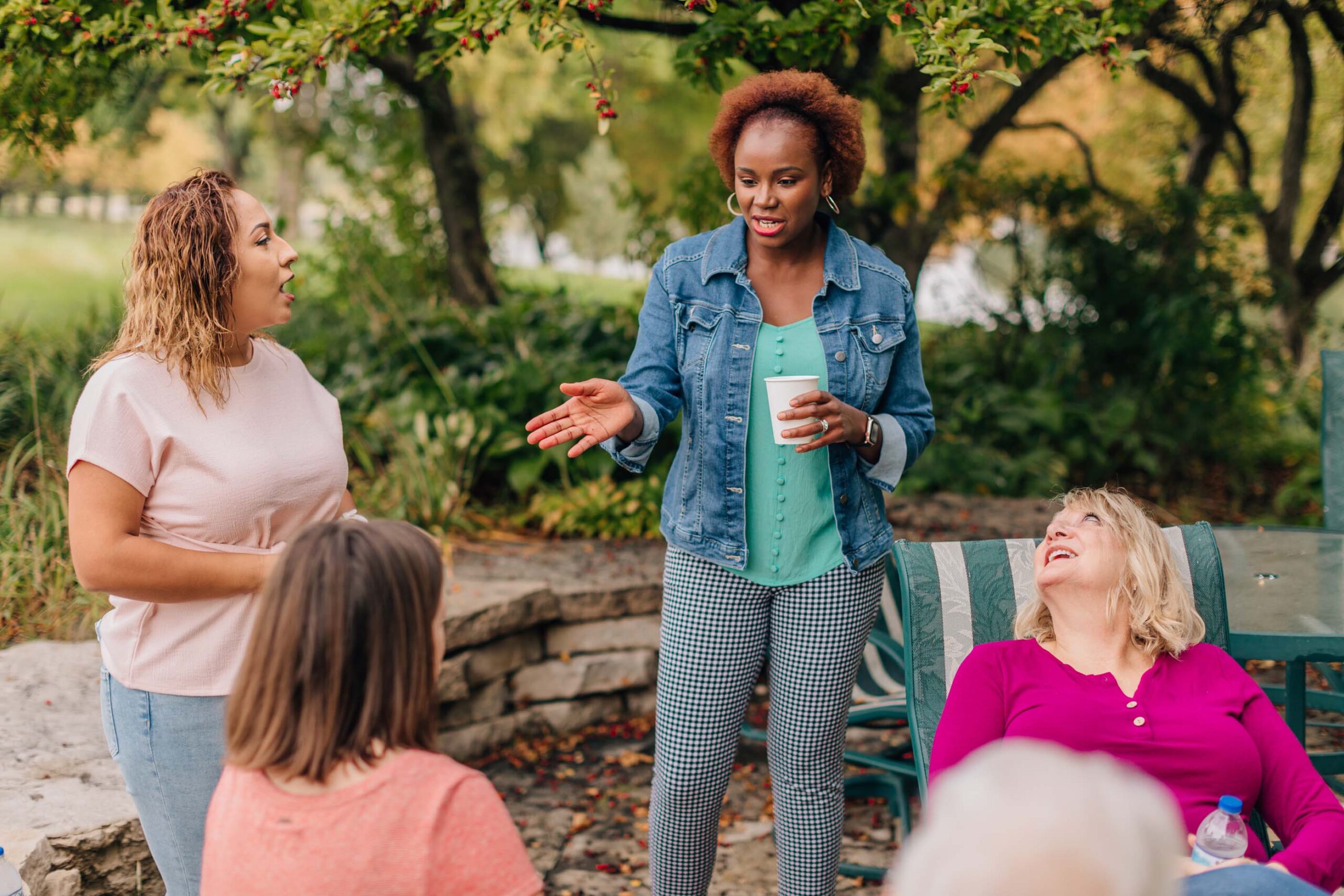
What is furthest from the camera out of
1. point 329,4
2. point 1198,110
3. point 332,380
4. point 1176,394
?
point 1198,110

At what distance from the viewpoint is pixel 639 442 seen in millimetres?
2408

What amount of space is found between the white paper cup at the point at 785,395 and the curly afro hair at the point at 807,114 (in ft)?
1.73

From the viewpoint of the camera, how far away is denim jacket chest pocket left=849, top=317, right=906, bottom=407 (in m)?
2.46

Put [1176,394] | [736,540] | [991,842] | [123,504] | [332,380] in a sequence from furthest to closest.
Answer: [1176,394] < [332,380] < [736,540] < [123,504] < [991,842]

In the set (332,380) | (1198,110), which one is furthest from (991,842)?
(1198,110)

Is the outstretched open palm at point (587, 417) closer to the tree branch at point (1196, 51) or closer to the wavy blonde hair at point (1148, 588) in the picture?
the wavy blonde hair at point (1148, 588)

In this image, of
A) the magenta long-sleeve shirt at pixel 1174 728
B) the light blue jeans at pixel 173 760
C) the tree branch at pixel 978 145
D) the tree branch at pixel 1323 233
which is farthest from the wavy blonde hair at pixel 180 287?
the tree branch at pixel 1323 233

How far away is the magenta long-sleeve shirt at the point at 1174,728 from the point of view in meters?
2.09

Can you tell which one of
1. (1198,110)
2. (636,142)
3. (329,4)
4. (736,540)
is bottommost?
(736,540)

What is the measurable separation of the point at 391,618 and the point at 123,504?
0.64 metres

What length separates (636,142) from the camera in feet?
47.9

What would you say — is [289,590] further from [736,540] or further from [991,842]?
[736,540]

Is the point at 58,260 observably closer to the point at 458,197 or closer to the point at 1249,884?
the point at 458,197

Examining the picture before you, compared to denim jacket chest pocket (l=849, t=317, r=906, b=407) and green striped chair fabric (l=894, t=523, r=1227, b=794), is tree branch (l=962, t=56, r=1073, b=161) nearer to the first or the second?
green striped chair fabric (l=894, t=523, r=1227, b=794)
